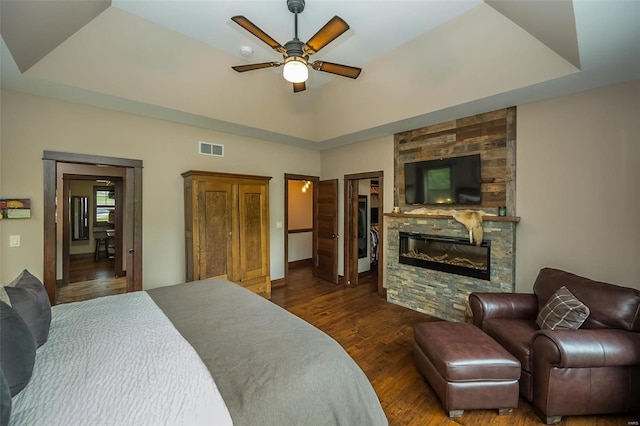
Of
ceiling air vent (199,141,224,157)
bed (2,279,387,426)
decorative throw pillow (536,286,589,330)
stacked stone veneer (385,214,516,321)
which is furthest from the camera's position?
ceiling air vent (199,141,224,157)

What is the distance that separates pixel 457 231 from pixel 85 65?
4705mm

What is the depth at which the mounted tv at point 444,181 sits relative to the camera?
3.41 meters

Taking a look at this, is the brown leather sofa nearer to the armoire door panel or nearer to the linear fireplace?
the linear fireplace

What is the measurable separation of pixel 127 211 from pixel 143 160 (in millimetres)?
736

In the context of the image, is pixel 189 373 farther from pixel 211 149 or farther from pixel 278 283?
pixel 278 283

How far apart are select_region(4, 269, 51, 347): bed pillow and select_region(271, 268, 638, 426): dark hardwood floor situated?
2.17 metres

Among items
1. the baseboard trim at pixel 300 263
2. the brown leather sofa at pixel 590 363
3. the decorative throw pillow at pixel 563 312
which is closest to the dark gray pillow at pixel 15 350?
the brown leather sofa at pixel 590 363

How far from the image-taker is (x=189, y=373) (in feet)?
3.51

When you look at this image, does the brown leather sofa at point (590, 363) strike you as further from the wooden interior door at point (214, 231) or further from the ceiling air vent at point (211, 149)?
the ceiling air vent at point (211, 149)

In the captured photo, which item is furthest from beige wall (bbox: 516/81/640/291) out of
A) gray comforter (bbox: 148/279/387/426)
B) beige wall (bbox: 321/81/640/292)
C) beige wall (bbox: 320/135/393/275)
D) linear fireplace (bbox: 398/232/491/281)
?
gray comforter (bbox: 148/279/387/426)

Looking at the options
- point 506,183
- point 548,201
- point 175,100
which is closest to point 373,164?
point 506,183

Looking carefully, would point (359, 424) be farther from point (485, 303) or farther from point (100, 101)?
point (100, 101)

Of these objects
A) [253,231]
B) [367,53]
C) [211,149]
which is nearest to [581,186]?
[367,53]

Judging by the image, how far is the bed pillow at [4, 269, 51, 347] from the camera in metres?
1.24
